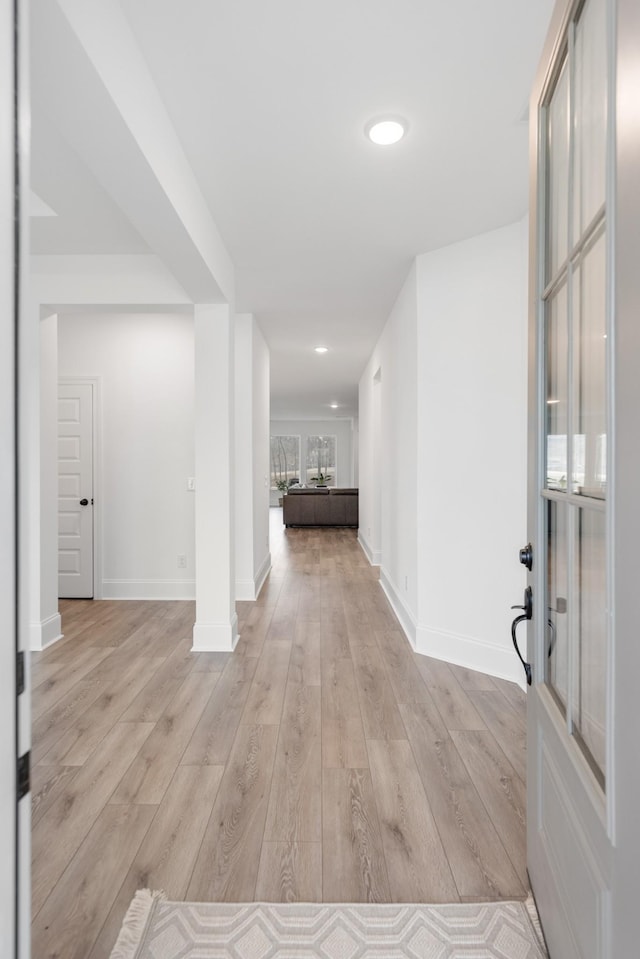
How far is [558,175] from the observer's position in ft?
4.24

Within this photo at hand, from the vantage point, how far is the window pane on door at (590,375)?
0.99 m

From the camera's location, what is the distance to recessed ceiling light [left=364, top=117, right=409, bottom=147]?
2.13 meters

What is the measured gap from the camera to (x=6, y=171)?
2.42 feet

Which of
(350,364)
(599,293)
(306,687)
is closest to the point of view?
(599,293)

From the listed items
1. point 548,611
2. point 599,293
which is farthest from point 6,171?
point 548,611

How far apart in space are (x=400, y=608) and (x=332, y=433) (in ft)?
34.7

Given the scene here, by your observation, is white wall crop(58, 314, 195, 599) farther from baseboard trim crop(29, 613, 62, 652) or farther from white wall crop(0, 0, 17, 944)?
white wall crop(0, 0, 17, 944)

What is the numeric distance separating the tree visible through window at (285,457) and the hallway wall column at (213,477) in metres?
11.1

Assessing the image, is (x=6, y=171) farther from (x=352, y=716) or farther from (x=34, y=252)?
(x=34, y=252)

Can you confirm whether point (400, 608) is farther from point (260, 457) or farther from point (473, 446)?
point (260, 457)

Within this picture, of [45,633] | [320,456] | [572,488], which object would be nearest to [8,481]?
[572,488]

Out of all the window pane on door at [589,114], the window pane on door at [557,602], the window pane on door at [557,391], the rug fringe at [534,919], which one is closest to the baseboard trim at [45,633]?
the rug fringe at [534,919]

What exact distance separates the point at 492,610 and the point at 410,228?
231 centimetres

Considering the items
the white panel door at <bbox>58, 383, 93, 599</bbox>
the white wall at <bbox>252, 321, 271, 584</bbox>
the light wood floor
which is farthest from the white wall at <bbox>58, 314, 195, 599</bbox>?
the light wood floor
